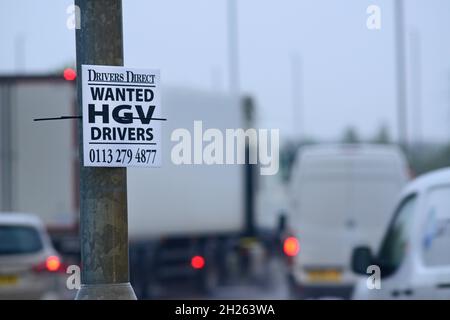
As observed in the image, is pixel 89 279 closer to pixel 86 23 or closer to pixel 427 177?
pixel 86 23

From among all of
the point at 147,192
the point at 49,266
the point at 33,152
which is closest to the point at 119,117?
the point at 49,266

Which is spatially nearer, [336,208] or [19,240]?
[19,240]

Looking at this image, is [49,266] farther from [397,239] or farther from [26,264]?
[397,239]

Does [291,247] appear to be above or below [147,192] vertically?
below

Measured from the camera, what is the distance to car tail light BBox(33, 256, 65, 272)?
13414mm

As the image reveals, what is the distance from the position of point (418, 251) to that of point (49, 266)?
690 centimetres

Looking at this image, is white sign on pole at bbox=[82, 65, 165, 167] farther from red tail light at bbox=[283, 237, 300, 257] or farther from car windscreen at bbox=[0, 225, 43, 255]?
red tail light at bbox=[283, 237, 300, 257]

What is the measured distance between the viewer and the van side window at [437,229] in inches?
278

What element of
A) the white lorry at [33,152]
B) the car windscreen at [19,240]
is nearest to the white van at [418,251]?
the car windscreen at [19,240]

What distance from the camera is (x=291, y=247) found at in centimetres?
1692

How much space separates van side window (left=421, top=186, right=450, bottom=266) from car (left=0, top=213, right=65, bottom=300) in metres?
6.70

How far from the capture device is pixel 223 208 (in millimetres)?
23594

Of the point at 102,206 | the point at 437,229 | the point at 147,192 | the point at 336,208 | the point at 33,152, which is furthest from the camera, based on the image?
the point at 147,192
